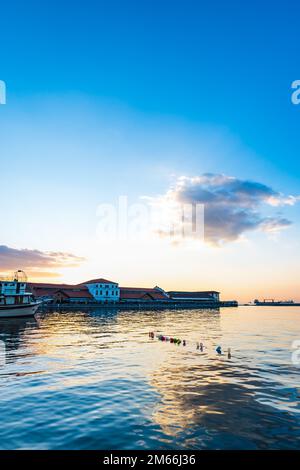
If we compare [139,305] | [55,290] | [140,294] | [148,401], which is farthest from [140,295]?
[148,401]

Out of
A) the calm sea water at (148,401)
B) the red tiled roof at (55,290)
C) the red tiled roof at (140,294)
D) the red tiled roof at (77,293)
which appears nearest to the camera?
the calm sea water at (148,401)

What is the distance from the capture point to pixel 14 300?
73250 millimetres

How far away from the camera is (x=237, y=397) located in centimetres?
1691

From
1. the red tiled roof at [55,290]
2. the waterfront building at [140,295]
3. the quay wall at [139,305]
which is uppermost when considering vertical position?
the red tiled roof at [55,290]

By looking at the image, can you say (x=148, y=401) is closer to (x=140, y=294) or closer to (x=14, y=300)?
(x=14, y=300)

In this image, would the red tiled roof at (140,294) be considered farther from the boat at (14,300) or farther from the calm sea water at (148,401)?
the calm sea water at (148,401)

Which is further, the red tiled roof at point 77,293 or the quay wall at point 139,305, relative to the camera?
the red tiled roof at point 77,293

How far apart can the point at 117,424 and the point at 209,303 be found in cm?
18102

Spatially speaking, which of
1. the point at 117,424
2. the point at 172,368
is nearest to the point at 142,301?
the point at 172,368

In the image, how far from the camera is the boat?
7019 centimetres

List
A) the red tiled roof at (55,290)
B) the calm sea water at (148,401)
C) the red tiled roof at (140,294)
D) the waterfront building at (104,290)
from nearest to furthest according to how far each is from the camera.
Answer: the calm sea water at (148,401) < the red tiled roof at (55,290) < the waterfront building at (104,290) < the red tiled roof at (140,294)

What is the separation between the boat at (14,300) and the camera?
70.2 meters

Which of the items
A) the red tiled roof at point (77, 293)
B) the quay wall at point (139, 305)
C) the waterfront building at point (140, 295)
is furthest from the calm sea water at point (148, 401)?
the waterfront building at point (140, 295)
